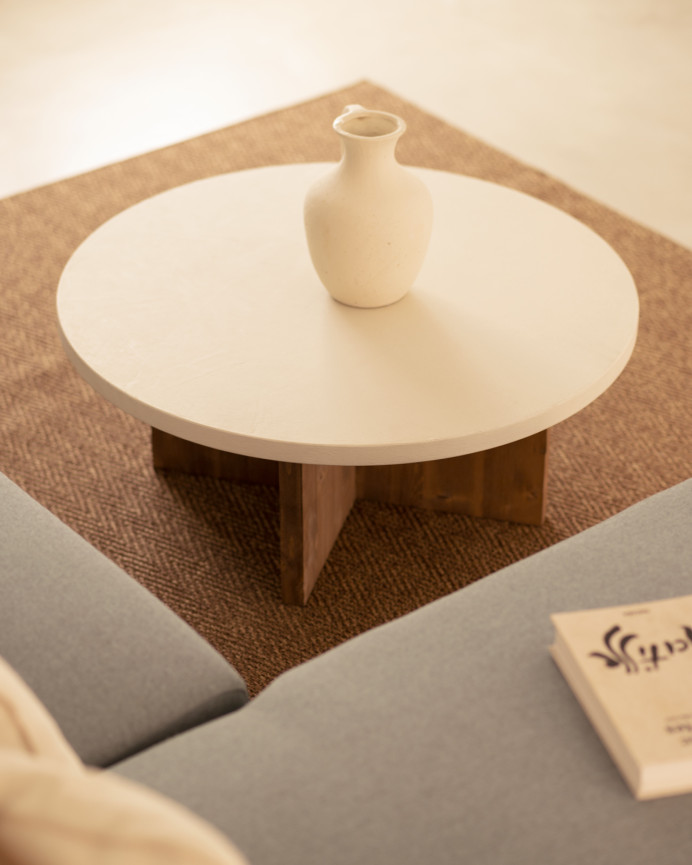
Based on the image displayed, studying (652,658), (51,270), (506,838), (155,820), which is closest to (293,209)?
(51,270)

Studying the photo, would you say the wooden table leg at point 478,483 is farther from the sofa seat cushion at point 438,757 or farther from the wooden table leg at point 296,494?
the sofa seat cushion at point 438,757

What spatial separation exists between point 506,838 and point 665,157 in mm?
2675

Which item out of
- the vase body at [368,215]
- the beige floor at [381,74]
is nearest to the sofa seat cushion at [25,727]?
the vase body at [368,215]

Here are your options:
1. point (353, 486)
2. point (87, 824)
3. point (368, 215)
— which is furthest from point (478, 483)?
point (87, 824)

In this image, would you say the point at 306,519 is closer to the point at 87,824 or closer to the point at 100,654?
the point at 100,654

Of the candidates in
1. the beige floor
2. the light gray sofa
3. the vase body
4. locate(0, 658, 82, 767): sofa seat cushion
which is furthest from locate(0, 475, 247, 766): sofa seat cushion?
the beige floor

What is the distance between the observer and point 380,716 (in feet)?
3.58

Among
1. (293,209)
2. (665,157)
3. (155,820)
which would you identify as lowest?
(665,157)

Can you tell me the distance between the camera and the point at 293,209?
2.00 meters

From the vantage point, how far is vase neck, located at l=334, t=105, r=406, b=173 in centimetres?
160

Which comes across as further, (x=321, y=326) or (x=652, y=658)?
(x=321, y=326)

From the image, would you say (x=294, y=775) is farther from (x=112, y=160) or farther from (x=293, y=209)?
(x=112, y=160)

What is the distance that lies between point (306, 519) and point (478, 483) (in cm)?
38

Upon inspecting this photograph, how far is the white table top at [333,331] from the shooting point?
149 centimetres
